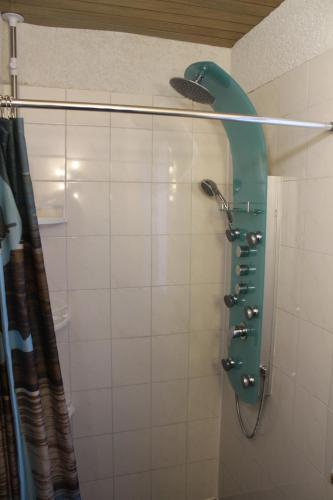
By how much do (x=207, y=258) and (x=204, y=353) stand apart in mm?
496

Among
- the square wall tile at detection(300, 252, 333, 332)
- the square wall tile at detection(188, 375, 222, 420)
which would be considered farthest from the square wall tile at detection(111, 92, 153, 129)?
the square wall tile at detection(188, 375, 222, 420)

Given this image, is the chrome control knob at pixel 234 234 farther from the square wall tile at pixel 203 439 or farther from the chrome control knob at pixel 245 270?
the square wall tile at pixel 203 439

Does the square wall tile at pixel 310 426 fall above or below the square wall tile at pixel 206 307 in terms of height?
below

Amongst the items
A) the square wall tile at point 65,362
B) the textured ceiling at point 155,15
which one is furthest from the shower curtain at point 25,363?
the textured ceiling at point 155,15

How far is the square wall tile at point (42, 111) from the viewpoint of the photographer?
144 centimetres

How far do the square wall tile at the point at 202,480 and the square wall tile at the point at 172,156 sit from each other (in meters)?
1.51

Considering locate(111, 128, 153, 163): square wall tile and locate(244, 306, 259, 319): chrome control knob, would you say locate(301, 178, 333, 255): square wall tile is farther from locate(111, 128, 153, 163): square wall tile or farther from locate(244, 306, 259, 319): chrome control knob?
locate(111, 128, 153, 163): square wall tile

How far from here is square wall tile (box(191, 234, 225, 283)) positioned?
1683mm

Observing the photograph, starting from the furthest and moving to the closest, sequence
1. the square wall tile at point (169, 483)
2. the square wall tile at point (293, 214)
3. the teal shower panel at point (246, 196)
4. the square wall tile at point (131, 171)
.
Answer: the square wall tile at point (169, 483) → the square wall tile at point (131, 171) → the teal shower panel at point (246, 196) → the square wall tile at point (293, 214)

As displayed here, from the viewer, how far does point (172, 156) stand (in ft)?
5.25

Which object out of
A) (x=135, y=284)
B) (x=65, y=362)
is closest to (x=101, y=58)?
(x=135, y=284)

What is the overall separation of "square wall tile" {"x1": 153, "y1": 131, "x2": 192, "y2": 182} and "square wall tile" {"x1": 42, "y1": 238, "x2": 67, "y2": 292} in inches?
21.1

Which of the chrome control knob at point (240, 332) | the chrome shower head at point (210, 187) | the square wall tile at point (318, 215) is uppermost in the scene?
the chrome shower head at point (210, 187)

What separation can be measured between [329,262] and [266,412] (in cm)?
72
